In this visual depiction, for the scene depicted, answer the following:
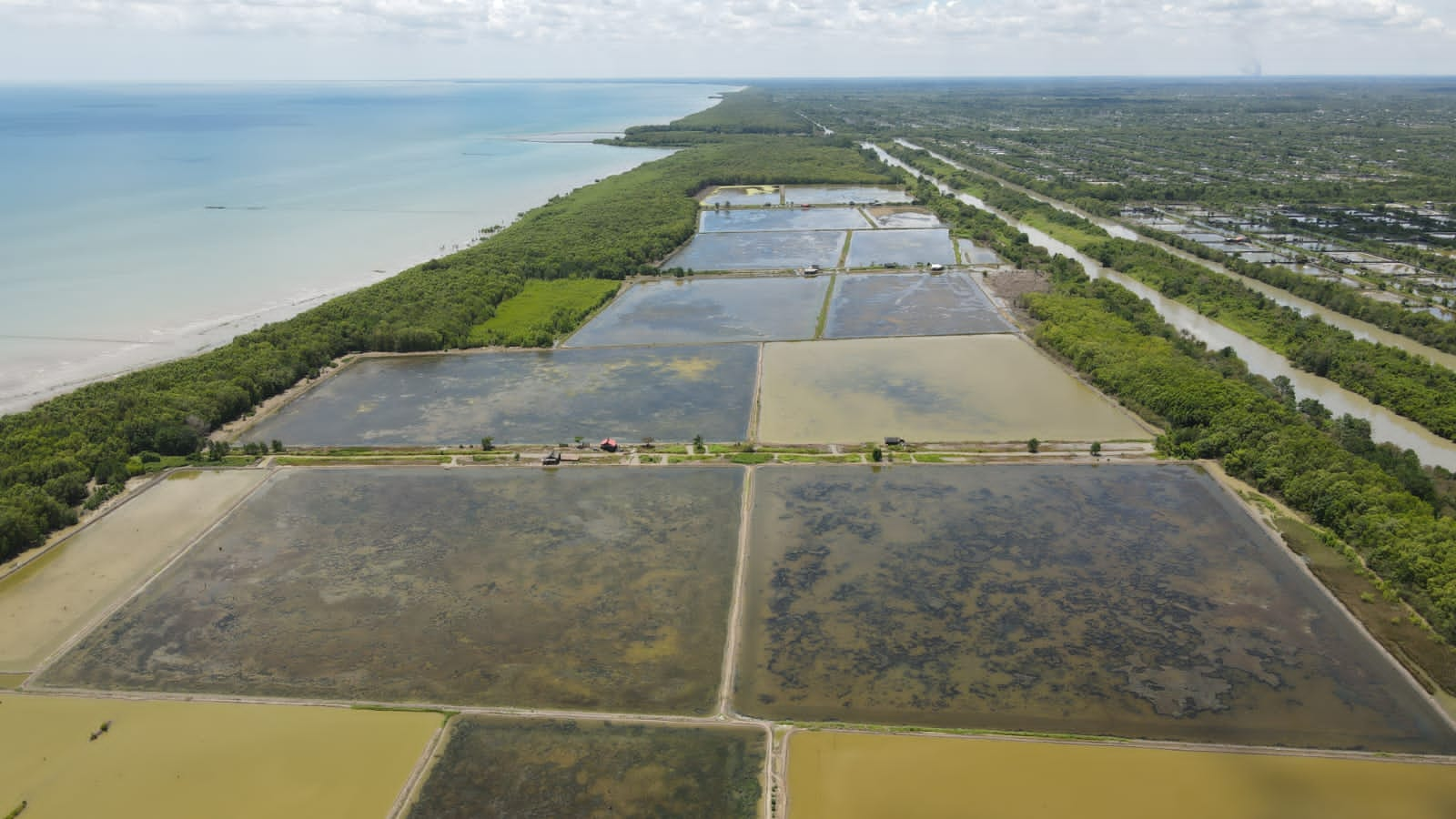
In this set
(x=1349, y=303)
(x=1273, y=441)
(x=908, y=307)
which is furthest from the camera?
(x=908, y=307)

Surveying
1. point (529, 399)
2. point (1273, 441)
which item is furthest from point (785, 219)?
point (1273, 441)

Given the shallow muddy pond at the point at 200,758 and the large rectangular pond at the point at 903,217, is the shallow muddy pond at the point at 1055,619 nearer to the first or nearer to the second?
the shallow muddy pond at the point at 200,758

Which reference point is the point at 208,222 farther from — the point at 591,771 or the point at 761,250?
the point at 591,771

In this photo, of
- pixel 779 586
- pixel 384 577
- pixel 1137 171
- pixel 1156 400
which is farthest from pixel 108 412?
pixel 1137 171

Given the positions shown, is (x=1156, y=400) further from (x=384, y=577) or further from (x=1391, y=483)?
(x=384, y=577)

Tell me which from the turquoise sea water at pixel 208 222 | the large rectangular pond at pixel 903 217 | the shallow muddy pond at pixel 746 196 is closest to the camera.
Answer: the turquoise sea water at pixel 208 222

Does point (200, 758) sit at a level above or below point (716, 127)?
below

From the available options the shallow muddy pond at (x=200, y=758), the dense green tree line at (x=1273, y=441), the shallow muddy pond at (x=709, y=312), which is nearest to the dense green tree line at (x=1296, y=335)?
the dense green tree line at (x=1273, y=441)

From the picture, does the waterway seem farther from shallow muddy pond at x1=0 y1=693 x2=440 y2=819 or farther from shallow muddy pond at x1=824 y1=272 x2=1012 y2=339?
shallow muddy pond at x1=0 y1=693 x2=440 y2=819
